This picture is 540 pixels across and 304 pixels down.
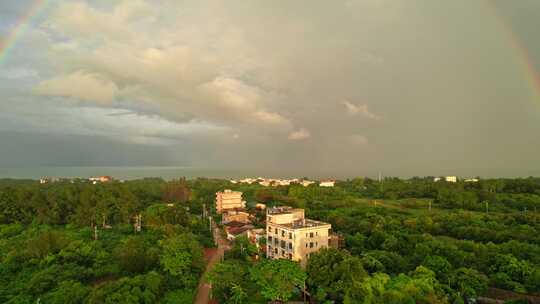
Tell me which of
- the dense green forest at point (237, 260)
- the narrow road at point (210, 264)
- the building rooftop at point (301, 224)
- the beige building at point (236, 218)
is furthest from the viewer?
the beige building at point (236, 218)

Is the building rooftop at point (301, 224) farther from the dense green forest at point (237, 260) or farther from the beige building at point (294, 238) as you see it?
the dense green forest at point (237, 260)

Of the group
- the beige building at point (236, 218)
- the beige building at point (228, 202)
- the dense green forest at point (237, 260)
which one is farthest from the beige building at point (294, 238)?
the beige building at point (228, 202)

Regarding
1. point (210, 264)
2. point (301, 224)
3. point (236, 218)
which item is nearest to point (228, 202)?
point (236, 218)

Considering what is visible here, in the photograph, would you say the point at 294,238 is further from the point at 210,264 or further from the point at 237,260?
the point at 210,264

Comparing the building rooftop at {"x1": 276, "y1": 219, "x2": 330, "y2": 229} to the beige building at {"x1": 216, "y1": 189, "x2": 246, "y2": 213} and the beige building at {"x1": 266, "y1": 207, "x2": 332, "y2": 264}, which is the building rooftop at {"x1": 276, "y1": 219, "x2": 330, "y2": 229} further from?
the beige building at {"x1": 216, "y1": 189, "x2": 246, "y2": 213}

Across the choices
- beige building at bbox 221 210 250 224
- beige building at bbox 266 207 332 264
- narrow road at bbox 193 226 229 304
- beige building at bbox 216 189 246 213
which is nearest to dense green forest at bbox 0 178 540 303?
narrow road at bbox 193 226 229 304

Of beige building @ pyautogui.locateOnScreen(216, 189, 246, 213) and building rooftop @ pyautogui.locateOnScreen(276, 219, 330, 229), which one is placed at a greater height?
building rooftop @ pyautogui.locateOnScreen(276, 219, 330, 229)
